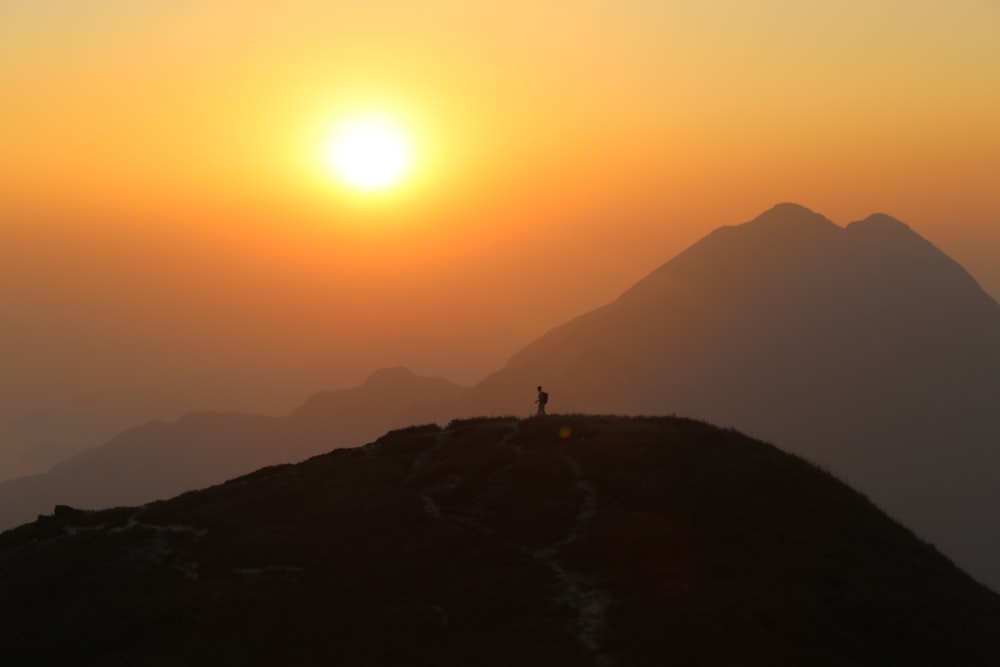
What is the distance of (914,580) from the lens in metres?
51.1

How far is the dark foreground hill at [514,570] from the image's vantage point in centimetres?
4141

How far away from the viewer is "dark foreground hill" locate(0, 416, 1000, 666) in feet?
136

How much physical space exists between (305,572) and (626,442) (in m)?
26.7

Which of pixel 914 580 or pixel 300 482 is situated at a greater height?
pixel 300 482

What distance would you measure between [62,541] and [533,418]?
124 ft

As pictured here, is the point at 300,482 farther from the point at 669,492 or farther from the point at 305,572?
the point at 669,492

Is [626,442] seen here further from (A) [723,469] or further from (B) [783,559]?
(B) [783,559]

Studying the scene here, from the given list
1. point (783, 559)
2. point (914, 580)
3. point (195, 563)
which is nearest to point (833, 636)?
point (783, 559)

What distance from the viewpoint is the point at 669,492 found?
186 ft

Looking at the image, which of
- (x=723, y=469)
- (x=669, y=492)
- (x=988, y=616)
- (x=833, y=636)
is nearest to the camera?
(x=833, y=636)

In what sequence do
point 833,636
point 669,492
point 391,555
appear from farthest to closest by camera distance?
point 669,492
point 391,555
point 833,636

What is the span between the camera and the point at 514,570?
48.4 metres

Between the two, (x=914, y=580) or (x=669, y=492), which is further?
(x=669, y=492)

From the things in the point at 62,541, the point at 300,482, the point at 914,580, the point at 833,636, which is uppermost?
the point at 300,482
